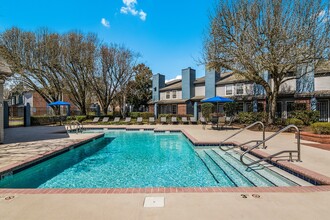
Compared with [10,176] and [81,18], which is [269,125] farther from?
[81,18]

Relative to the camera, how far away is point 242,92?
22.4 meters

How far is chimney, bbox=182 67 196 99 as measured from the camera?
2670 cm

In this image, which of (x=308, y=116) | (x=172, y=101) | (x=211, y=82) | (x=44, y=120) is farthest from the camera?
(x=172, y=101)

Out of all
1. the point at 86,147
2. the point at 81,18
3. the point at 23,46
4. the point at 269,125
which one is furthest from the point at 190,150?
the point at 23,46

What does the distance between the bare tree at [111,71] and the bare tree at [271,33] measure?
1370 cm

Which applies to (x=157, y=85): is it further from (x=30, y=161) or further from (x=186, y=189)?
(x=186, y=189)

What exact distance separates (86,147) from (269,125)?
1341 cm

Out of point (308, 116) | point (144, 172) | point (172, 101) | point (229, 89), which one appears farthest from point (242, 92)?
point (144, 172)

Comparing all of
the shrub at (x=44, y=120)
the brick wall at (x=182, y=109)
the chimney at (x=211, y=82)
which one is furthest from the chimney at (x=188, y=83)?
the shrub at (x=44, y=120)

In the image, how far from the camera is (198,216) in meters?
2.88

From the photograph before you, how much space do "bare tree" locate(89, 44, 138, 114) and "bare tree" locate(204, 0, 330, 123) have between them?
13704 millimetres

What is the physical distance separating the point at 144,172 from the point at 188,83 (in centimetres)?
2156

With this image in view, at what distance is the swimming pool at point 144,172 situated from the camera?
5.23 meters

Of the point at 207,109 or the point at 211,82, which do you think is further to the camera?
the point at 211,82
